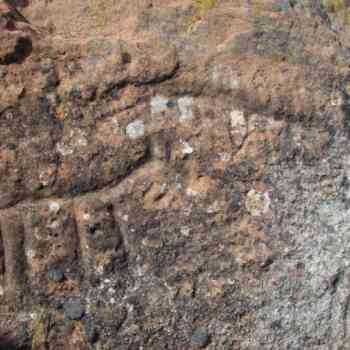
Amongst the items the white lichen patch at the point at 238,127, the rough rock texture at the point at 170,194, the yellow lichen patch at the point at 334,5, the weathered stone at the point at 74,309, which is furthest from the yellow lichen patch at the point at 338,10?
the weathered stone at the point at 74,309

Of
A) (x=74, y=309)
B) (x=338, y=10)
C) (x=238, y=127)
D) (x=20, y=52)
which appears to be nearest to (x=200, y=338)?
(x=74, y=309)

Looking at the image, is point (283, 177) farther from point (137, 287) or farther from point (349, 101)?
point (137, 287)

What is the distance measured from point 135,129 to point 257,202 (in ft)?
1.45

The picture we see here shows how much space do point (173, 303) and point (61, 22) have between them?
995 millimetres

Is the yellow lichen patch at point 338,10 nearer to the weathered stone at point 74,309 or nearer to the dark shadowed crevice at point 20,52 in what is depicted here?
the dark shadowed crevice at point 20,52

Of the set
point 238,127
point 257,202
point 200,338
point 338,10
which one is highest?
point 338,10

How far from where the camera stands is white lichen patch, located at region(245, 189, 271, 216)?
6.14 feet

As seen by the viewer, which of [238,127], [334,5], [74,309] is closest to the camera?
[74,309]

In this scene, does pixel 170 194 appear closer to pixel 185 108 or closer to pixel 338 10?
pixel 185 108

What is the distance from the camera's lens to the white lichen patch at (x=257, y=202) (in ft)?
6.14

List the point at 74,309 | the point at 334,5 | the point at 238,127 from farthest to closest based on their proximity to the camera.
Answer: the point at 334,5 → the point at 238,127 → the point at 74,309

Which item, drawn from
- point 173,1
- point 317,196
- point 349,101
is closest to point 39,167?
point 173,1

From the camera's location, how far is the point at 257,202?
6.15 feet

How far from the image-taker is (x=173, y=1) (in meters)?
2.05
